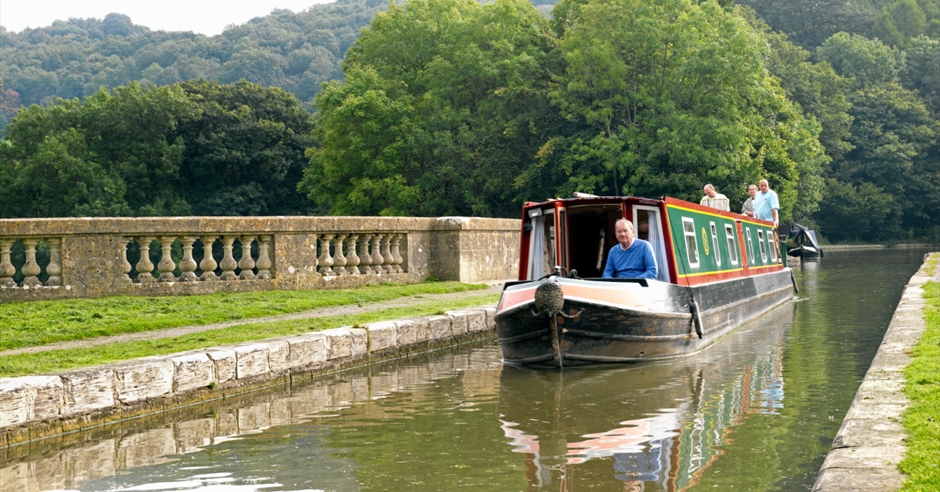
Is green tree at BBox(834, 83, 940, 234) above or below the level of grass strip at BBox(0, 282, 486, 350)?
above

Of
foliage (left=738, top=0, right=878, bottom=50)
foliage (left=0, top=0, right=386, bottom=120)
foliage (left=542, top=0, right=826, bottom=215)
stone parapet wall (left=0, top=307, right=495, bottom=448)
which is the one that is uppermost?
foliage (left=0, top=0, right=386, bottom=120)

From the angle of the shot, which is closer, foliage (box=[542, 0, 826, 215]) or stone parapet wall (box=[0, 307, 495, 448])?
stone parapet wall (box=[0, 307, 495, 448])

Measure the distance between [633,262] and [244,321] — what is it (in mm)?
4128

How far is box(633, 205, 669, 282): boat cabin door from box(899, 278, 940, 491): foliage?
3.29 meters

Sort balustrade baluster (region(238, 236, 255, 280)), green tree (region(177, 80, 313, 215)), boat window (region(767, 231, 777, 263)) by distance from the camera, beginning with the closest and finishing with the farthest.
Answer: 1. balustrade baluster (region(238, 236, 255, 280))
2. boat window (region(767, 231, 777, 263))
3. green tree (region(177, 80, 313, 215))

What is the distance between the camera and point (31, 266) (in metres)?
12.1

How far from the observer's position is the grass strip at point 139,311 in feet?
31.5

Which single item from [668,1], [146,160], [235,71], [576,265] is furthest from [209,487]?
[235,71]

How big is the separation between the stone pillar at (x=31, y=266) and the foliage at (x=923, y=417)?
9.27m

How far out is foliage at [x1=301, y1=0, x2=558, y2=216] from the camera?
4012 cm

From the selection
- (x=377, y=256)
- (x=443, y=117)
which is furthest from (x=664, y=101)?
(x=377, y=256)

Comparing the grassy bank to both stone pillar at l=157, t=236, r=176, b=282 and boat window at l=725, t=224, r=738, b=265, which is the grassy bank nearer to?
stone pillar at l=157, t=236, r=176, b=282

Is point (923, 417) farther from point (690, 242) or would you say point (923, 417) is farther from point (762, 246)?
point (762, 246)

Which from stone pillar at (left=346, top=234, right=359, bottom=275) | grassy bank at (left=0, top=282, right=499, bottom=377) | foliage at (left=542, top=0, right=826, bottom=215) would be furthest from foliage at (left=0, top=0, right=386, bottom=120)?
grassy bank at (left=0, top=282, right=499, bottom=377)
